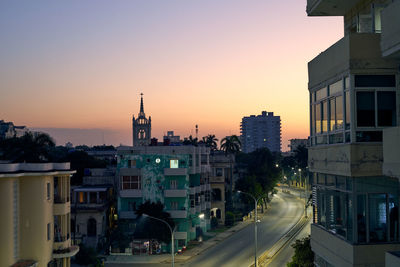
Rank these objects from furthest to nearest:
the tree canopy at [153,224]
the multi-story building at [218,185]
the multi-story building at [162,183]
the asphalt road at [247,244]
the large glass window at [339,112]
Result: 1. the multi-story building at [218,185]
2. the multi-story building at [162,183]
3. the tree canopy at [153,224]
4. the asphalt road at [247,244]
5. the large glass window at [339,112]

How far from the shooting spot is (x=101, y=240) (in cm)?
6350

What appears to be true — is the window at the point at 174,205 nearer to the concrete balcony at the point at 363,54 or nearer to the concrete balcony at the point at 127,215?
the concrete balcony at the point at 127,215

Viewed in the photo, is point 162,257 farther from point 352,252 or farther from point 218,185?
point 352,252

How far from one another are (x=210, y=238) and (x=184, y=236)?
7.37 meters

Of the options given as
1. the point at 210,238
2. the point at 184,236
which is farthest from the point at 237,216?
the point at 184,236

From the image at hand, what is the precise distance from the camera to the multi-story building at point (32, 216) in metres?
31.7

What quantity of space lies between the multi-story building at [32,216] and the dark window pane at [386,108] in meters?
24.5

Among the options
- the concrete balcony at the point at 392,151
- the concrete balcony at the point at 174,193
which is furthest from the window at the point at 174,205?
the concrete balcony at the point at 392,151

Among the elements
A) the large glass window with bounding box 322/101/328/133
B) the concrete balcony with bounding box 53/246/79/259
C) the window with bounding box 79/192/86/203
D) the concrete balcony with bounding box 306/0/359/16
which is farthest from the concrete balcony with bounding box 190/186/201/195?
the large glass window with bounding box 322/101/328/133

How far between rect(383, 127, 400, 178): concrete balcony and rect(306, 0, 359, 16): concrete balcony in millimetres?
7170

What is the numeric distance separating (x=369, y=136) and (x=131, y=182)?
54348 millimetres

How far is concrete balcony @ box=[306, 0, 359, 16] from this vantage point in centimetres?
1717

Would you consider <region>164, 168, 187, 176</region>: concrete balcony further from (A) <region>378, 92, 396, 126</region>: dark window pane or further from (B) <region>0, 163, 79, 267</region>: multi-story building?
(A) <region>378, 92, 396, 126</region>: dark window pane

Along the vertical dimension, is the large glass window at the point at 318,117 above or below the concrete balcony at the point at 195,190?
above
